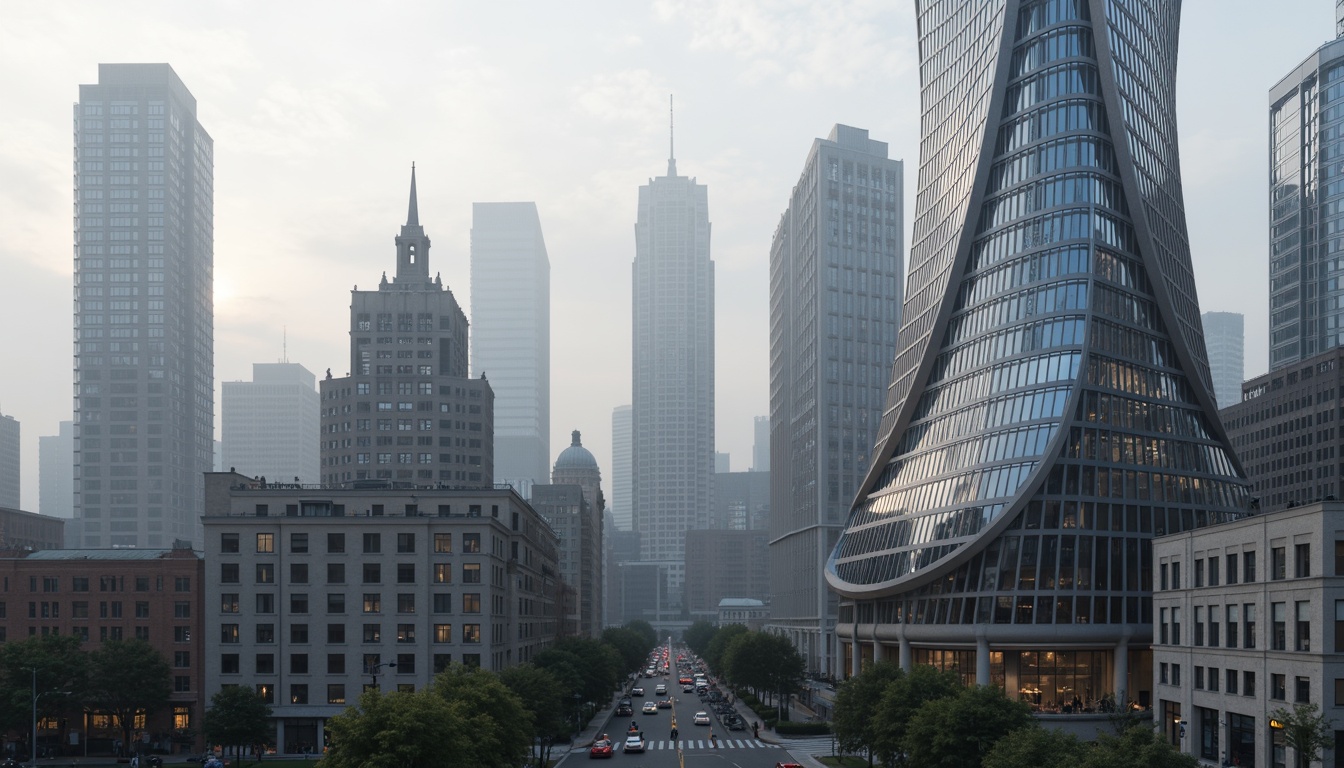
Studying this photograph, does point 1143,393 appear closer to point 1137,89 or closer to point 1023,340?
point 1023,340

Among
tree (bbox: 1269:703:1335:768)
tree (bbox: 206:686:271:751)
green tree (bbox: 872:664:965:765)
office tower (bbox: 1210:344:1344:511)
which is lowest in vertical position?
tree (bbox: 206:686:271:751)

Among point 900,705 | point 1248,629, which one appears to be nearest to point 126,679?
point 900,705

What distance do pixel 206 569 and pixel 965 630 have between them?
66465mm

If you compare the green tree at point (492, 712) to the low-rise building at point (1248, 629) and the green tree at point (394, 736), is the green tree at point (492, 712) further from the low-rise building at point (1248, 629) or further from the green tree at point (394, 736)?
the low-rise building at point (1248, 629)

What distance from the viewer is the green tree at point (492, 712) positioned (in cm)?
6762

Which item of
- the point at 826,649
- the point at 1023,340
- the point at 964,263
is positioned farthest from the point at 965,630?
the point at 826,649

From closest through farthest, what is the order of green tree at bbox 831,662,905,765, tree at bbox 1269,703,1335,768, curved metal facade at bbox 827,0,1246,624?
tree at bbox 1269,703,1335,768, green tree at bbox 831,662,905,765, curved metal facade at bbox 827,0,1246,624

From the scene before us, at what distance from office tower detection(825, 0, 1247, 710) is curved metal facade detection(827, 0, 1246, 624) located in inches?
8.3

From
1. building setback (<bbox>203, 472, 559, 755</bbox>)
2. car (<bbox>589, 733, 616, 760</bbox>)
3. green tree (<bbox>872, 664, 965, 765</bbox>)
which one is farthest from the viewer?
building setback (<bbox>203, 472, 559, 755</bbox>)

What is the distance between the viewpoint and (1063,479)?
369ft

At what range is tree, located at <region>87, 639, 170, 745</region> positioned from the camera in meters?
105

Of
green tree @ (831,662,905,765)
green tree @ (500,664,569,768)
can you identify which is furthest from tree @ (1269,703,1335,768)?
green tree @ (500,664,569,768)

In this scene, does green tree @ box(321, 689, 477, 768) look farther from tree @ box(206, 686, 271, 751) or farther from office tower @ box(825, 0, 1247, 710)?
office tower @ box(825, 0, 1247, 710)

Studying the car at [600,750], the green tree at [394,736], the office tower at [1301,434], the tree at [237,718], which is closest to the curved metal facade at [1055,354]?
the car at [600,750]
